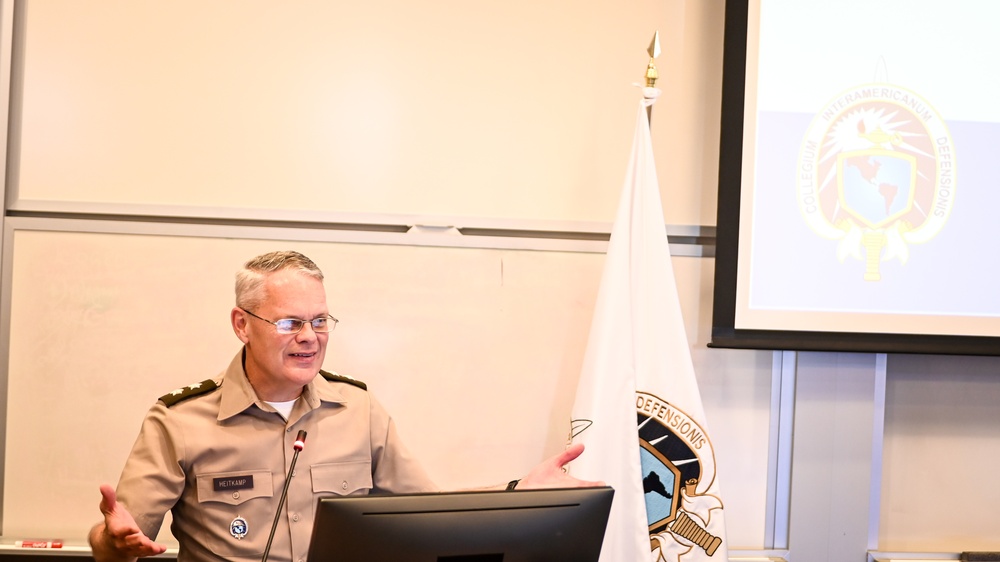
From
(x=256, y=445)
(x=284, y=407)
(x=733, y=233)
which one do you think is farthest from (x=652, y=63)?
(x=256, y=445)

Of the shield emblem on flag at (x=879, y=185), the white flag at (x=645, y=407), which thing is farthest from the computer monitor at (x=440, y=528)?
the shield emblem on flag at (x=879, y=185)

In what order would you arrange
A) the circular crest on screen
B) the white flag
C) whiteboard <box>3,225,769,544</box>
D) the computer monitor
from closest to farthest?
the computer monitor → the white flag → whiteboard <box>3,225,769,544</box> → the circular crest on screen

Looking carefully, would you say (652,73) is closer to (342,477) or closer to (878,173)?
(878,173)

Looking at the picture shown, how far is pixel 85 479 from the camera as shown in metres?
2.92

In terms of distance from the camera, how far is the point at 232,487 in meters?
2.13

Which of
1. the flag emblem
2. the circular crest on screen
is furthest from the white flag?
the circular crest on screen

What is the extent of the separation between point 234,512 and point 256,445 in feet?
0.54

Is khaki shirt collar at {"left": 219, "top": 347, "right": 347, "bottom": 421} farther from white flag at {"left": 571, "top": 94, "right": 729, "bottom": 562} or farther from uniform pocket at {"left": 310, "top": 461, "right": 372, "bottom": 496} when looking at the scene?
white flag at {"left": 571, "top": 94, "right": 729, "bottom": 562}

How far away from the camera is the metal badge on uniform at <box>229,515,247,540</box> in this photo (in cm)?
212

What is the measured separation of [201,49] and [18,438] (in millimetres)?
1435

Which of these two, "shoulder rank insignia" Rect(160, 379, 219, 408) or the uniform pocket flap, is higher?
"shoulder rank insignia" Rect(160, 379, 219, 408)

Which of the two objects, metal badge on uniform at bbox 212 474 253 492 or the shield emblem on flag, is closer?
metal badge on uniform at bbox 212 474 253 492

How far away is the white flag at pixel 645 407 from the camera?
111 inches

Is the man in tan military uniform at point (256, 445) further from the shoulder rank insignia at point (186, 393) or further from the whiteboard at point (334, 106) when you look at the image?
the whiteboard at point (334, 106)
